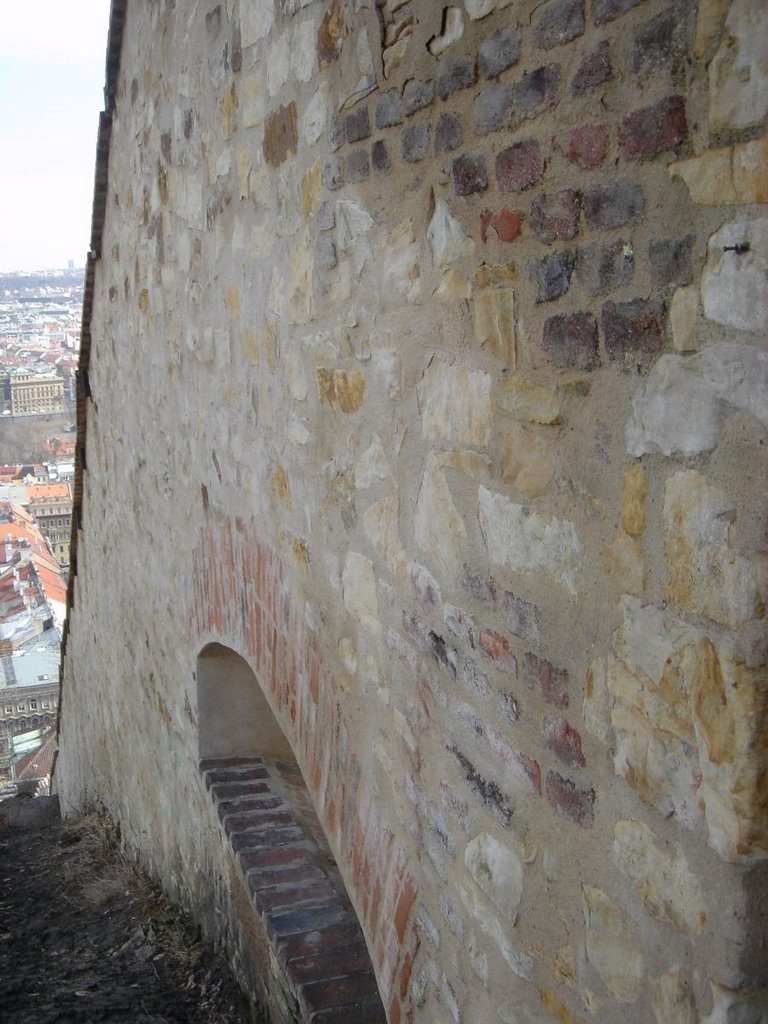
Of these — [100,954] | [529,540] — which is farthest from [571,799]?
[100,954]

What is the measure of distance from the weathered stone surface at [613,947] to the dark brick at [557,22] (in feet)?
3.84

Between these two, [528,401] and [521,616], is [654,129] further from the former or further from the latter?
[521,616]

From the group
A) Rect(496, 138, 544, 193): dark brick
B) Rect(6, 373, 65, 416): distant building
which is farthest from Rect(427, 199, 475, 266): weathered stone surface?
Rect(6, 373, 65, 416): distant building

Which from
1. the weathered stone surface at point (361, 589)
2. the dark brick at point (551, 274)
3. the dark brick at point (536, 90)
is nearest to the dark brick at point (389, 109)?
the dark brick at point (536, 90)

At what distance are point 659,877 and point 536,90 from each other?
1.07m

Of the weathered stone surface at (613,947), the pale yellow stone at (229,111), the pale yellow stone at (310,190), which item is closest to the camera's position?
the weathered stone surface at (613,947)

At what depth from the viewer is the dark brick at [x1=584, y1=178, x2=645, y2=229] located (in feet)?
4.13

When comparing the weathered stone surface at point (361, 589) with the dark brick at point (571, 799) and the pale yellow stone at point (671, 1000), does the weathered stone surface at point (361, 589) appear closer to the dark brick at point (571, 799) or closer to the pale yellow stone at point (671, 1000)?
the dark brick at point (571, 799)

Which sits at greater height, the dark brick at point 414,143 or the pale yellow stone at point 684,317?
the dark brick at point 414,143

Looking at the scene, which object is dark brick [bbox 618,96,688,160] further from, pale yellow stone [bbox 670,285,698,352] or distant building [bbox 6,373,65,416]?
distant building [bbox 6,373,65,416]

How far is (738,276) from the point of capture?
3.68 feet

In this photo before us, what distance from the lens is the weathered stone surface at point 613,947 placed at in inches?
55.1

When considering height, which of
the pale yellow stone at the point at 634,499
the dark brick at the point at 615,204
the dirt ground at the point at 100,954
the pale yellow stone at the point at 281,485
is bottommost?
the dirt ground at the point at 100,954

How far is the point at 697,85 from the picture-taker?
3.80 ft
